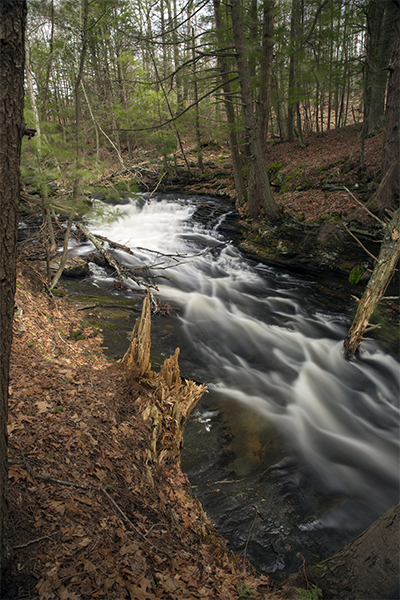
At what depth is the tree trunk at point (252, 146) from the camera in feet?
31.3

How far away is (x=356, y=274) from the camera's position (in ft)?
29.8

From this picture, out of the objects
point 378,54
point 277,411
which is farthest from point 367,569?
point 378,54

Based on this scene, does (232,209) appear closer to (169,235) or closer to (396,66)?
(169,235)

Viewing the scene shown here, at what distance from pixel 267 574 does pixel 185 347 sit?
13.7ft

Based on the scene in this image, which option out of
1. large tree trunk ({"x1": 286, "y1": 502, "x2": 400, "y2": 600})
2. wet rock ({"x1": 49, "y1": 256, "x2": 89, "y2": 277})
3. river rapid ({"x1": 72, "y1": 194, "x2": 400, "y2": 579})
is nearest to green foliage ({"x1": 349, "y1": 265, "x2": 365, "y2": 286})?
river rapid ({"x1": 72, "y1": 194, "x2": 400, "y2": 579})

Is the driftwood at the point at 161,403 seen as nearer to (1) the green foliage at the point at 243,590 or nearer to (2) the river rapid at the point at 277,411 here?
(2) the river rapid at the point at 277,411

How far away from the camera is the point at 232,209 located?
1495 cm

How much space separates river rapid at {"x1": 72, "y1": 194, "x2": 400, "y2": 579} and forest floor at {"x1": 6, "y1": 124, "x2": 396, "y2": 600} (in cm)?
83

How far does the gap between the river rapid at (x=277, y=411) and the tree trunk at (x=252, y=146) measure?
246cm

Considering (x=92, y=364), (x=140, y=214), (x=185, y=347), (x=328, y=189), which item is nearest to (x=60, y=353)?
(x=92, y=364)

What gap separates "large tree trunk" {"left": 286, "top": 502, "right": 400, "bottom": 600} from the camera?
1600 mm

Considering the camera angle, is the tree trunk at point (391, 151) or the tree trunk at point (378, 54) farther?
the tree trunk at point (378, 54)

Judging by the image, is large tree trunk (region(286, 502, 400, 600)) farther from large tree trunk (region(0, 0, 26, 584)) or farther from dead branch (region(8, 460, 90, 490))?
large tree trunk (region(0, 0, 26, 584))

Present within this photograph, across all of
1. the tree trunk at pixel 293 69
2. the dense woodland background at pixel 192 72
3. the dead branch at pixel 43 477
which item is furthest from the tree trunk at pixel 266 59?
the dead branch at pixel 43 477
